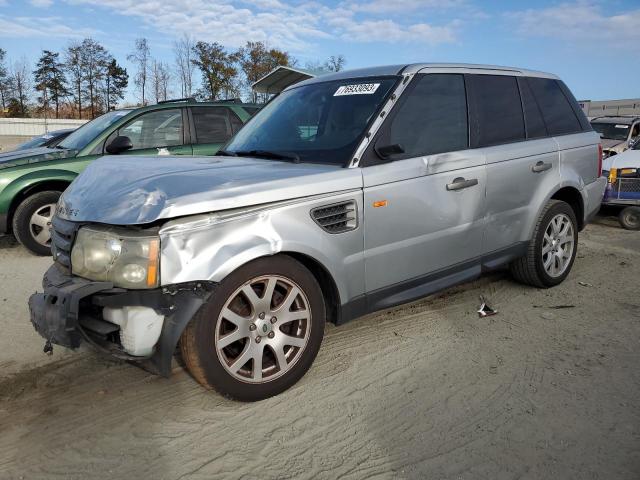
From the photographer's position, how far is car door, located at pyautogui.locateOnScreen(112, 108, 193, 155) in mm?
6660

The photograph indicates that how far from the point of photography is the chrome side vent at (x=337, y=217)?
3000 millimetres

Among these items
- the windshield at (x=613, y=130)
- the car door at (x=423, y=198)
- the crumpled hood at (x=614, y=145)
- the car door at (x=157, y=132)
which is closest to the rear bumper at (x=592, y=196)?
the car door at (x=423, y=198)

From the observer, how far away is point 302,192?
2916mm

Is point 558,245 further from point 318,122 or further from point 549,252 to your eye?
Result: point 318,122

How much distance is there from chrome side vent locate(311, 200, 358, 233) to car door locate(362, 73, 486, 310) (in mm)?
103

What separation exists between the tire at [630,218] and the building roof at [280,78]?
9.68 meters

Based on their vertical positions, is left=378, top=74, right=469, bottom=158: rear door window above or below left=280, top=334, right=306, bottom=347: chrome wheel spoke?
above

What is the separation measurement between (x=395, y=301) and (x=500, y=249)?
125 cm

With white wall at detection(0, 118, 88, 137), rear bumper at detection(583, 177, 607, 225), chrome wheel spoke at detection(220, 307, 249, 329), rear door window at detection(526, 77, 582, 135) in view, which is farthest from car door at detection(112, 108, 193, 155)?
white wall at detection(0, 118, 88, 137)

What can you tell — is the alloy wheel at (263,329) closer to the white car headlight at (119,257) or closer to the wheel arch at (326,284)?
the wheel arch at (326,284)

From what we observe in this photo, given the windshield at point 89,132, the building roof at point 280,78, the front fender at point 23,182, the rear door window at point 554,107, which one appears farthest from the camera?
the building roof at point 280,78

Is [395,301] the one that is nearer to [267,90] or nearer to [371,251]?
[371,251]

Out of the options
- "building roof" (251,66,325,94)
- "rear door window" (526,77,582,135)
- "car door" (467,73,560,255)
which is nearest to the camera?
"car door" (467,73,560,255)

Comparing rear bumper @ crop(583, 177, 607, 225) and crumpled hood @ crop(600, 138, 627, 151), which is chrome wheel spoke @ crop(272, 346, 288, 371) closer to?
rear bumper @ crop(583, 177, 607, 225)
